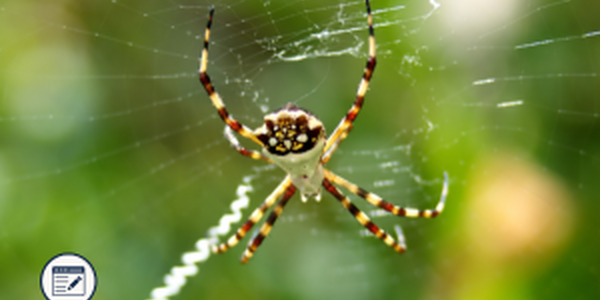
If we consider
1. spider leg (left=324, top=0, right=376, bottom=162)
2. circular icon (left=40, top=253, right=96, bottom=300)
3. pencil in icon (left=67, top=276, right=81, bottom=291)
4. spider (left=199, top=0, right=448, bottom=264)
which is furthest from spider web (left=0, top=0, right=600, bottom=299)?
spider leg (left=324, top=0, right=376, bottom=162)

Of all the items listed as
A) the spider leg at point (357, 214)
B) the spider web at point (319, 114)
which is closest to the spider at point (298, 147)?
the spider leg at point (357, 214)

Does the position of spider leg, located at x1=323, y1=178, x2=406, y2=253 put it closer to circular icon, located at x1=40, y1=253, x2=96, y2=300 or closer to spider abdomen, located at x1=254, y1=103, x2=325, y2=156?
spider abdomen, located at x1=254, y1=103, x2=325, y2=156

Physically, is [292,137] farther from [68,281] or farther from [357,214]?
[68,281]

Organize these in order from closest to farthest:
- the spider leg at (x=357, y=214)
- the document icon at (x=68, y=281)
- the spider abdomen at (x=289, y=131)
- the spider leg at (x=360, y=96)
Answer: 1. the spider abdomen at (x=289, y=131)
2. the spider leg at (x=360, y=96)
3. the document icon at (x=68, y=281)
4. the spider leg at (x=357, y=214)

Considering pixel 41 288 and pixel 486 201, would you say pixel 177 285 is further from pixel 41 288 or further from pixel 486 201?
pixel 486 201

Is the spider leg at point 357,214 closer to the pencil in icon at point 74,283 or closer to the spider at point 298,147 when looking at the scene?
the spider at point 298,147

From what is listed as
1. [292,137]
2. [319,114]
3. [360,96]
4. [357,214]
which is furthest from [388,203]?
[292,137]
